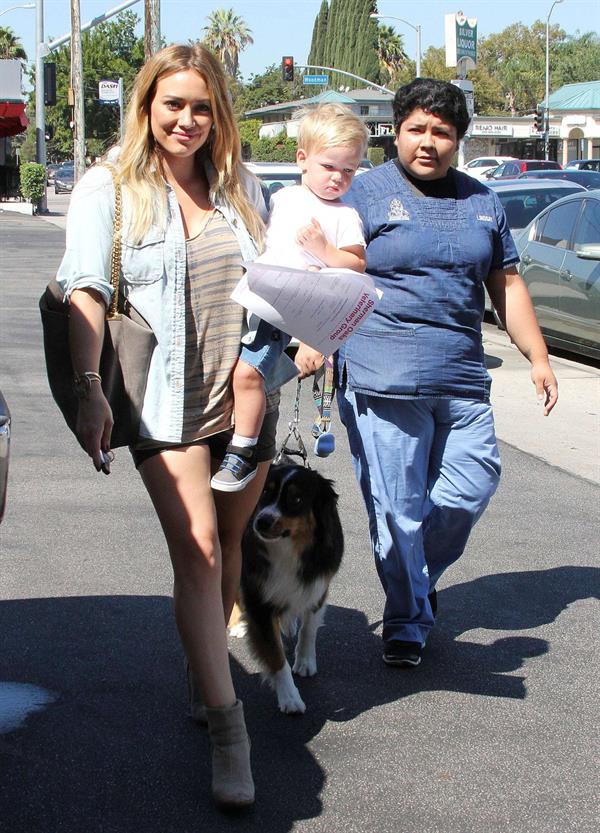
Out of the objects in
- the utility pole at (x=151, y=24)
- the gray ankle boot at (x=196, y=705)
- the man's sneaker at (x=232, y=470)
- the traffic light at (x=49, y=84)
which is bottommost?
the gray ankle boot at (x=196, y=705)

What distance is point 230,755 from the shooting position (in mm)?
3461

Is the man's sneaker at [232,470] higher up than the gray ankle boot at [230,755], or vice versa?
the man's sneaker at [232,470]

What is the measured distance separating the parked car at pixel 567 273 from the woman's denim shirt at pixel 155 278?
8781 millimetres

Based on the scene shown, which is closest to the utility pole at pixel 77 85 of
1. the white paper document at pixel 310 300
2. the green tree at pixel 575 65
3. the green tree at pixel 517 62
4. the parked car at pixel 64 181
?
the parked car at pixel 64 181

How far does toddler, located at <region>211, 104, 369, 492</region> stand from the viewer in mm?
3547

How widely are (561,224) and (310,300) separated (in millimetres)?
10063

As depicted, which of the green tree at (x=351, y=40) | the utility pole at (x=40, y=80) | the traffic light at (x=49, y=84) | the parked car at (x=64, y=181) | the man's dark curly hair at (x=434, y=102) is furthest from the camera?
the green tree at (x=351, y=40)

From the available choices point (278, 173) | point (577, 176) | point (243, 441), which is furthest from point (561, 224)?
point (577, 176)

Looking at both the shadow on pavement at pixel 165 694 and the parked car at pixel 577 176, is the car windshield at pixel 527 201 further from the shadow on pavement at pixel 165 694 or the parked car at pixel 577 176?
the shadow on pavement at pixel 165 694

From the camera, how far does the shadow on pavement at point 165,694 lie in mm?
3443

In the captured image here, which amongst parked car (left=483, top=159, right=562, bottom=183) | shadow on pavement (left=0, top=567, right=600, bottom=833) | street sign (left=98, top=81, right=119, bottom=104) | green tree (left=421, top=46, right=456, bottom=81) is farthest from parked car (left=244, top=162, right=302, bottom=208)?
green tree (left=421, top=46, right=456, bottom=81)

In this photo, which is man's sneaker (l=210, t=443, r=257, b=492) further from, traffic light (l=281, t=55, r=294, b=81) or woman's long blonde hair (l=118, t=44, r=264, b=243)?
traffic light (l=281, t=55, r=294, b=81)

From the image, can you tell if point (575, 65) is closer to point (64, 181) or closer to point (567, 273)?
point (64, 181)

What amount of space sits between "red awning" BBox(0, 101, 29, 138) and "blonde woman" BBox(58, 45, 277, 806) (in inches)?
1522
